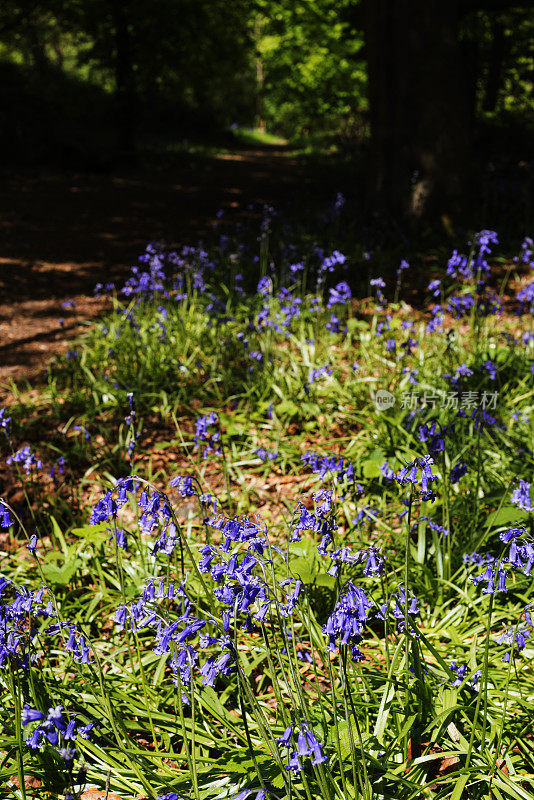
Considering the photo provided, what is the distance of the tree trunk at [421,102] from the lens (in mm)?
6664

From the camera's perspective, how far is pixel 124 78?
1441 centimetres

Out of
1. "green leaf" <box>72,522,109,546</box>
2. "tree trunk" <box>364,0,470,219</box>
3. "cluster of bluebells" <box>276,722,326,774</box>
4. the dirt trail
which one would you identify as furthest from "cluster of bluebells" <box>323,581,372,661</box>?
"tree trunk" <box>364,0,470,219</box>

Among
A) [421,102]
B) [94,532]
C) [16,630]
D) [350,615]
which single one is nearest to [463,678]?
[350,615]

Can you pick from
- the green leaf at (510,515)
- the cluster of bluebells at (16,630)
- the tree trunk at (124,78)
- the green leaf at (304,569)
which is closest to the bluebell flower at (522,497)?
the green leaf at (510,515)

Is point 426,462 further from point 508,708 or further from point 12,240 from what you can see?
point 12,240

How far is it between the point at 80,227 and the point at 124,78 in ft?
23.9

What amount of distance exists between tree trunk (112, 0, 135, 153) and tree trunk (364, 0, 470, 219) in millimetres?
8760

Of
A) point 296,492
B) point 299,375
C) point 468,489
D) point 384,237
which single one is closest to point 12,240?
point 384,237

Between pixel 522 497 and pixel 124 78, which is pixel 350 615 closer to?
pixel 522 497

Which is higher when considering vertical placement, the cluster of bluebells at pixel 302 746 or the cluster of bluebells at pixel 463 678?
the cluster of bluebells at pixel 302 746

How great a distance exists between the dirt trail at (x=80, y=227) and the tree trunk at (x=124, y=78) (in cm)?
118

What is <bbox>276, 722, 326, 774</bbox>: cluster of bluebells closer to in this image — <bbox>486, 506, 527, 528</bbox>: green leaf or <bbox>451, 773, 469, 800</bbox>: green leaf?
<bbox>451, 773, 469, 800</bbox>: green leaf

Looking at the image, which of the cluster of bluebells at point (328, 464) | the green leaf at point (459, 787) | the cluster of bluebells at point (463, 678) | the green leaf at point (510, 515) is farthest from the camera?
the green leaf at point (510, 515)

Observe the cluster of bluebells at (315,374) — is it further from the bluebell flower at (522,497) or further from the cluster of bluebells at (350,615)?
the cluster of bluebells at (350,615)
